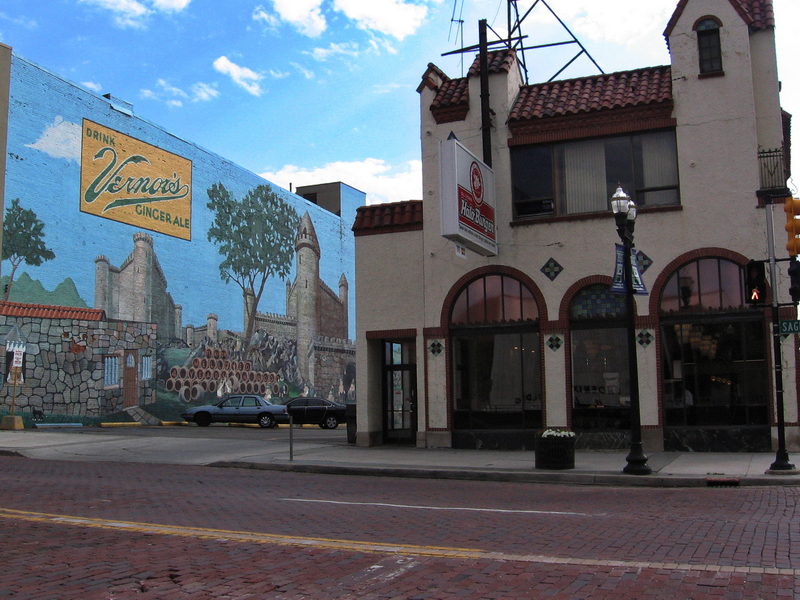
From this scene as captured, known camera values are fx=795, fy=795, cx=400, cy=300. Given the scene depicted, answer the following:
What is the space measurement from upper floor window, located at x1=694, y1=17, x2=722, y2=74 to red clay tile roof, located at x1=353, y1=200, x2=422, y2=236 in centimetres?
813

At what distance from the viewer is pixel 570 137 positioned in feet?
68.1

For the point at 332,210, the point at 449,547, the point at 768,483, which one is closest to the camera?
the point at 449,547

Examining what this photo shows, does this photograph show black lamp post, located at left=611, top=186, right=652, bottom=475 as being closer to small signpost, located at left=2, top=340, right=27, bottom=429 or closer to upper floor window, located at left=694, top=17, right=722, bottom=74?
upper floor window, located at left=694, top=17, right=722, bottom=74

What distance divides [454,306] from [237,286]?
2079cm

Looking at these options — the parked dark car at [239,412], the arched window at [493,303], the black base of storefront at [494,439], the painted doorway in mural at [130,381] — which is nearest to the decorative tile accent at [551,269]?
the arched window at [493,303]

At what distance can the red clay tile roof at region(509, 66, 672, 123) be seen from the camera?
2031 centimetres

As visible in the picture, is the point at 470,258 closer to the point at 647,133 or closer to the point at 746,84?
the point at 647,133

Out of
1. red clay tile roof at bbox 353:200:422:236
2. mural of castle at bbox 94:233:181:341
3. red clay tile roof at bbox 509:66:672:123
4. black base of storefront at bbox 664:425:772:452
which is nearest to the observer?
black base of storefront at bbox 664:425:772:452

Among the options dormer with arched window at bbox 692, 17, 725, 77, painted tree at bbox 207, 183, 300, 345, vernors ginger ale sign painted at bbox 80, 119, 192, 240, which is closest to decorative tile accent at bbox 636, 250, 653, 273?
dormer with arched window at bbox 692, 17, 725, 77

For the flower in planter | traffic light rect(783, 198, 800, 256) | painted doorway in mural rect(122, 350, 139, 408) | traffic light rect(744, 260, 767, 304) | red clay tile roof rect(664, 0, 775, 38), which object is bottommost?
the flower in planter

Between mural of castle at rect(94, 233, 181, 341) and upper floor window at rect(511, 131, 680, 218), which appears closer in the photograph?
upper floor window at rect(511, 131, 680, 218)

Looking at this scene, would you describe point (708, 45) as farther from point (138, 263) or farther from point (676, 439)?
point (138, 263)

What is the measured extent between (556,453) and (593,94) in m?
10.2

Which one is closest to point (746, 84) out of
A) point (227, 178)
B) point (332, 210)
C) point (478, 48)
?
point (478, 48)
